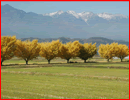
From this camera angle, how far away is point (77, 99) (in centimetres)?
1845

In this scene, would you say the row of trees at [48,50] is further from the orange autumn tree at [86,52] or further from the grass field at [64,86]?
the grass field at [64,86]

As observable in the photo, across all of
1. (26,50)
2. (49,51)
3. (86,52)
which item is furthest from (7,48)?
(86,52)

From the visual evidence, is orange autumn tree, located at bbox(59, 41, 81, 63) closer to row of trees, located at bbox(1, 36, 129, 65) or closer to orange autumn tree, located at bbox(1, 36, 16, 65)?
row of trees, located at bbox(1, 36, 129, 65)

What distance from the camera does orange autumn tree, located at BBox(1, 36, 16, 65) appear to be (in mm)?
76688

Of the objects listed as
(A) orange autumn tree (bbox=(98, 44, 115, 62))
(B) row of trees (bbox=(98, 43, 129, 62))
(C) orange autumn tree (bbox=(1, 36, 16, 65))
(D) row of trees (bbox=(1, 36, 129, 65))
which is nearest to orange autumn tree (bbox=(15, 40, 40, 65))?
(D) row of trees (bbox=(1, 36, 129, 65))

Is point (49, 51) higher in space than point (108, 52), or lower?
higher

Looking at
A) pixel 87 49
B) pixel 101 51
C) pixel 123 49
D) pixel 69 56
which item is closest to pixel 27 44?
pixel 69 56

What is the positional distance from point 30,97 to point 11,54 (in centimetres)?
6357

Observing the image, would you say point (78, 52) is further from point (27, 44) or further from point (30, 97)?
point (30, 97)

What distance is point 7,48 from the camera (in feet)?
255

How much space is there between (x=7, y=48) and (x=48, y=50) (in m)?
22.4

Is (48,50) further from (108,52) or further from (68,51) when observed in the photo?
(108,52)

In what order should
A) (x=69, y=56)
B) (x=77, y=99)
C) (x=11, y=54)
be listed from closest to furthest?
(x=77, y=99)
(x=11, y=54)
(x=69, y=56)

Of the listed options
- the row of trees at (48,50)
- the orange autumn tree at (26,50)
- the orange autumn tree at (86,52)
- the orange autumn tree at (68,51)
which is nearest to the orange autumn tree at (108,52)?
the row of trees at (48,50)
